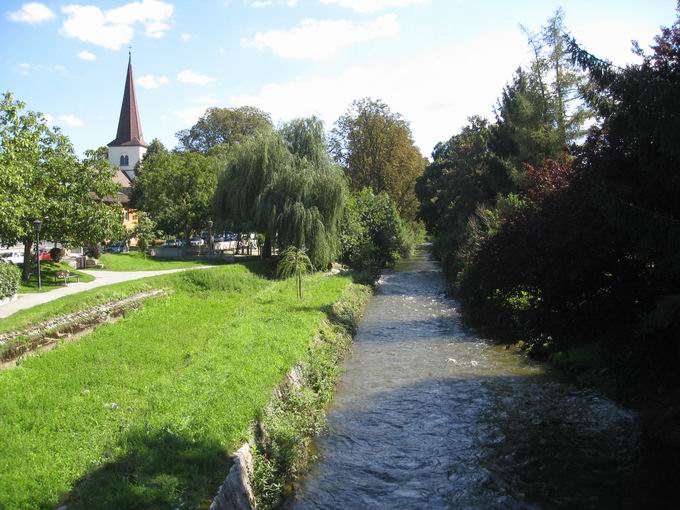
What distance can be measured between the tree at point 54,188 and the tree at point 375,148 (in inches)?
1388

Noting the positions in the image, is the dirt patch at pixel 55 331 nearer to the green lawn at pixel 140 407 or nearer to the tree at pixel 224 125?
the green lawn at pixel 140 407

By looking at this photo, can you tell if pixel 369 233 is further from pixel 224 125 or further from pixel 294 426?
pixel 294 426

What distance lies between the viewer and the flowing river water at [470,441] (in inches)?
339

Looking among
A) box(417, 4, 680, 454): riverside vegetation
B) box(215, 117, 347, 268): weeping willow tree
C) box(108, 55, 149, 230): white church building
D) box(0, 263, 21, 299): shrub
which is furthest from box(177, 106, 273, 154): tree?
box(417, 4, 680, 454): riverside vegetation

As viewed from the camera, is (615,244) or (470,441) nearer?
(615,244)

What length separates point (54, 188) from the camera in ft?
79.7

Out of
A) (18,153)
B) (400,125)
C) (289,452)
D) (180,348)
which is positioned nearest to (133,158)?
(400,125)

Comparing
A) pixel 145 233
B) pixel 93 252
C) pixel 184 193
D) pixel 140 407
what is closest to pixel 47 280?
pixel 93 252

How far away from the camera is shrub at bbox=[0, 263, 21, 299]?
18000 mm

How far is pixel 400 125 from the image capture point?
59.2 m

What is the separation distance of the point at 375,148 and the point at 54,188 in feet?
130

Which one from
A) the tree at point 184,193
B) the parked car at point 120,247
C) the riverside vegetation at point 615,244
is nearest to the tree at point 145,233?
the tree at point 184,193

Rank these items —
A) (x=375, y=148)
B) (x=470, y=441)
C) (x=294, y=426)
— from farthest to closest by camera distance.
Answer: (x=375, y=148)
(x=470, y=441)
(x=294, y=426)

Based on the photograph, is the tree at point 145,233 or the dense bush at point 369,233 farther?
the tree at point 145,233
